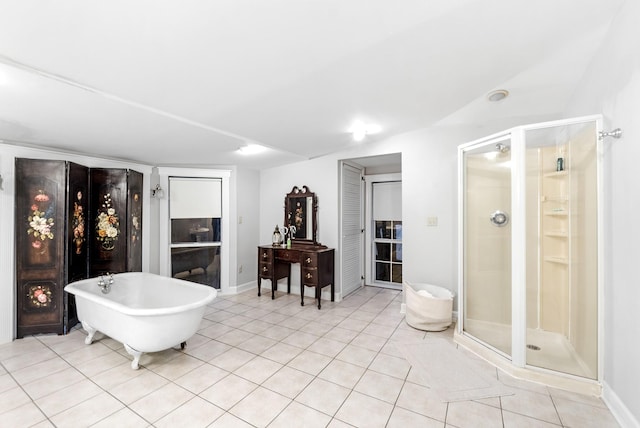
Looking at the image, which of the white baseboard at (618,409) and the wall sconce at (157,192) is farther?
the wall sconce at (157,192)

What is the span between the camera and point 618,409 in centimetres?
176

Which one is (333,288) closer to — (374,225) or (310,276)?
(310,276)

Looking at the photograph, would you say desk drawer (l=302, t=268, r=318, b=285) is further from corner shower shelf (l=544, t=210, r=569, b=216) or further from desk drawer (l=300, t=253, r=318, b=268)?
corner shower shelf (l=544, t=210, r=569, b=216)

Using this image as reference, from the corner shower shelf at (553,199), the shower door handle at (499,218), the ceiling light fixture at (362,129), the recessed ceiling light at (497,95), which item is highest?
the recessed ceiling light at (497,95)

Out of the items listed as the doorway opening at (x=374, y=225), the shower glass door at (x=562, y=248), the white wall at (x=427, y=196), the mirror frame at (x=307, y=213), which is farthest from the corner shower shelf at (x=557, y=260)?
the mirror frame at (x=307, y=213)

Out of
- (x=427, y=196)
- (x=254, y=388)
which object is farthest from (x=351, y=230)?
(x=254, y=388)

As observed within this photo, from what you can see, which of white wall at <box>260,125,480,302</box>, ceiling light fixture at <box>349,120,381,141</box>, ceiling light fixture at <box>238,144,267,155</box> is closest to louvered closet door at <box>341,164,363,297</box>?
white wall at <box>260,125,480,302</box>

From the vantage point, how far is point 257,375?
90.0 inches

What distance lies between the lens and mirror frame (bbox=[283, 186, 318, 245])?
14.3ft

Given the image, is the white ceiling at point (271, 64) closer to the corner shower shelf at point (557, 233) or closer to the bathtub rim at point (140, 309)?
the corner shower shelf at point (557, 233)

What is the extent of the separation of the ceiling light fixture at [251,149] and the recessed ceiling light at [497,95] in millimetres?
2510

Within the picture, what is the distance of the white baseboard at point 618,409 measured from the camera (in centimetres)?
162

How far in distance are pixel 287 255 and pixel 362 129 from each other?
2.04 metres

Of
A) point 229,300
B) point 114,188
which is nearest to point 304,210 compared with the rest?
point 229,300
